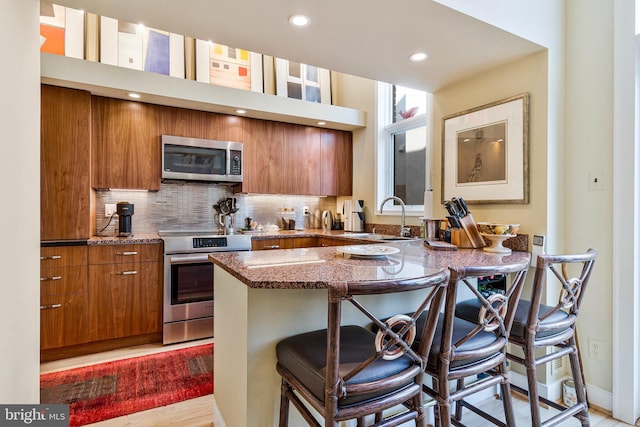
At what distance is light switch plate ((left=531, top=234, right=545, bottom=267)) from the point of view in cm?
208

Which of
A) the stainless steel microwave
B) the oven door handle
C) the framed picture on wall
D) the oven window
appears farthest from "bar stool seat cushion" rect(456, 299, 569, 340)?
the framed picture on wall

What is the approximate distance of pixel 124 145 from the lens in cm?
314

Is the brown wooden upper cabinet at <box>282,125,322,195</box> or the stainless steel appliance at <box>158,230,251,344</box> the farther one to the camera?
the brown wooden upper cabinet at <box>282,125,322,195</box>

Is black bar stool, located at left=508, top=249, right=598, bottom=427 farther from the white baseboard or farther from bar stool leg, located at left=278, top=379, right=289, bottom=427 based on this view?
bar stool leg, located at left=278, top=379, right=289, bottom=427

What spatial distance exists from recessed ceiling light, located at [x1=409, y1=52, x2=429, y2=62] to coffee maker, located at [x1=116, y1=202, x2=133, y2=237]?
109 inches

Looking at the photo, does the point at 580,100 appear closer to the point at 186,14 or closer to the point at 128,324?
the point at 186,14

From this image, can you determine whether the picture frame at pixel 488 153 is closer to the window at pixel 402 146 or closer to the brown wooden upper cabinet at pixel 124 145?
the window at pixel 402 146

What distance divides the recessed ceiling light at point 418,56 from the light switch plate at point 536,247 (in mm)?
1378

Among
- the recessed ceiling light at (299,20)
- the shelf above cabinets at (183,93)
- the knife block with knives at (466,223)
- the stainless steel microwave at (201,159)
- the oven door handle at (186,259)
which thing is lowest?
the oven door handle at (186,259)

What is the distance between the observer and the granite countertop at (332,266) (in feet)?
3.85

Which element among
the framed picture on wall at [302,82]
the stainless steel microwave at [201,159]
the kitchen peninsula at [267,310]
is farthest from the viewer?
the framed picture on wall at [302,82]

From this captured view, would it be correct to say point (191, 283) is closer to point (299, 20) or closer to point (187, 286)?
point (187, 286)

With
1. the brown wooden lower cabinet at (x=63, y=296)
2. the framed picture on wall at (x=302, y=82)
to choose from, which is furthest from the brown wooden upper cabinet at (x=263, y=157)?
the brown wooden lower cabinet at (x=63, y=296)
